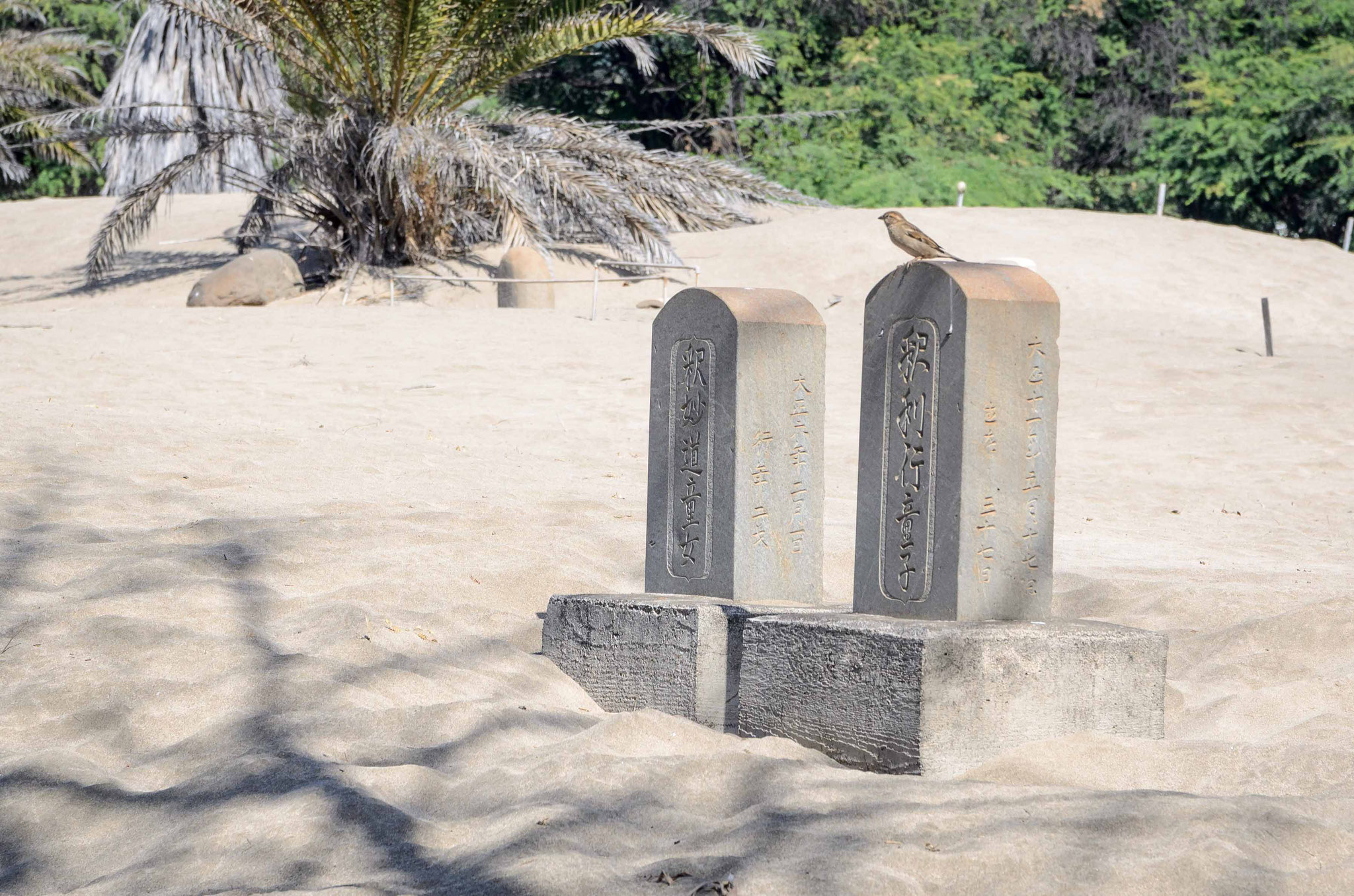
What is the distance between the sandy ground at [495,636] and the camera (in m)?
2.72

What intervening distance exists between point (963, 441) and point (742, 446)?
0.96 m

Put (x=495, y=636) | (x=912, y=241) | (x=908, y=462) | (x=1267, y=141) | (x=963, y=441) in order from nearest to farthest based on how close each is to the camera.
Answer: (x=963, y=441)
(x=908, y=462)
(x=912, y=241)
(x=495, y=636)
(x=1267, y=141)

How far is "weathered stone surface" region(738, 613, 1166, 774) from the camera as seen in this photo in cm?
344

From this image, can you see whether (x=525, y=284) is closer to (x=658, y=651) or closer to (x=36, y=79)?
(x=658, y=651)

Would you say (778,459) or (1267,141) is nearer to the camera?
(778,459)

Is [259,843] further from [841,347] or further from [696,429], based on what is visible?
[841,347]

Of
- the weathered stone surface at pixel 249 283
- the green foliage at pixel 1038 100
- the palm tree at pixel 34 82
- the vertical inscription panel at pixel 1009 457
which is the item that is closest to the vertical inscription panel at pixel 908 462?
the vertical inscription panel at pixel 1009 457

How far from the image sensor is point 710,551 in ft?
14.9

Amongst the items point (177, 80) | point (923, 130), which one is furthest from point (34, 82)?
point (923, 130)

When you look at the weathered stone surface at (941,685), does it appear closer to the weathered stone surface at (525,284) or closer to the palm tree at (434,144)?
the weathered stone surface at (525,284)

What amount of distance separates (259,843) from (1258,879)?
78.8 inches

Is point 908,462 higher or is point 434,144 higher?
point 434,144

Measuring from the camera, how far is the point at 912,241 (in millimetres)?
4125

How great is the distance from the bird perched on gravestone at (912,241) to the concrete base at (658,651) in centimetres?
116
